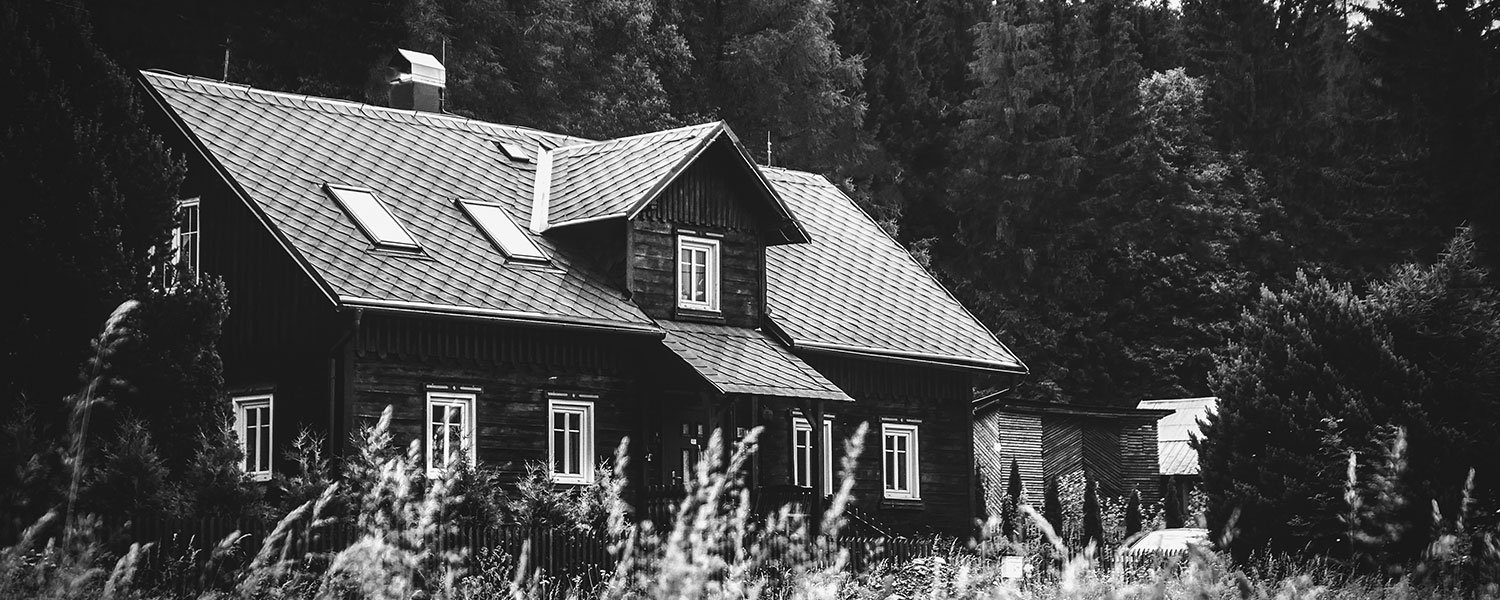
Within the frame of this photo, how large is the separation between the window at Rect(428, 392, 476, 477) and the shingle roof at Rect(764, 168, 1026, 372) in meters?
5.62

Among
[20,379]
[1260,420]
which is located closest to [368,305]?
[20,379]

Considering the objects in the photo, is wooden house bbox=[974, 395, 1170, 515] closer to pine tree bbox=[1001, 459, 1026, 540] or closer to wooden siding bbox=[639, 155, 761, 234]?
pine tree bbox=[1001, 459, 1026, 540]

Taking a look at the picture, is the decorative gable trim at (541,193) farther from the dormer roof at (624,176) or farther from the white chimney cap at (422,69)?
the white chimney cap at (422,69)

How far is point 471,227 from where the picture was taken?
25922 millimetres

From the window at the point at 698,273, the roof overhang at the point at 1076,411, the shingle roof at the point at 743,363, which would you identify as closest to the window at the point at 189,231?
the shingle roof at the point at 743,363

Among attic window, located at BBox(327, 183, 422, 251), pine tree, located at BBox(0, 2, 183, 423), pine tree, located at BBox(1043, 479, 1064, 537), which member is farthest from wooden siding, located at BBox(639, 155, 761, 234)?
pine tree, located at BBox(1043, 479, 1064, 537)

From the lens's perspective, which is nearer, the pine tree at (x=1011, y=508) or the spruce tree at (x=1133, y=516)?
the pine tree at (x=1011, y=508)

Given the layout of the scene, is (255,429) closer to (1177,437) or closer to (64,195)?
(64,195)

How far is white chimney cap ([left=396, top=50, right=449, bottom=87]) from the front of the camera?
98.7ft

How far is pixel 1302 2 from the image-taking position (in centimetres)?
6656

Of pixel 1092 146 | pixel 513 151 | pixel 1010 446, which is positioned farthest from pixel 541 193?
pixel 1092 146

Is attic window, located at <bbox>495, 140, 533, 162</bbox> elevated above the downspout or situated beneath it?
elevated above

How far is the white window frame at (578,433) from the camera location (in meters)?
25.0

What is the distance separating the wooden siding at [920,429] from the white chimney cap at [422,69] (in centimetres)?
780
